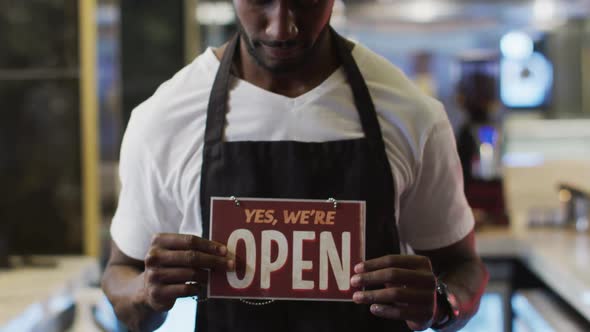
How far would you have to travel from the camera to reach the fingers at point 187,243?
1163 millimetres

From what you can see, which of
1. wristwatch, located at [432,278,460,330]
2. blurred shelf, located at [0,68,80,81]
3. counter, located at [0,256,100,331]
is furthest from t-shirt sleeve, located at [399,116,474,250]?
blurred shelf, located at [0,68,80,81]

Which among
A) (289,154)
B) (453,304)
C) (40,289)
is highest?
(289,154)

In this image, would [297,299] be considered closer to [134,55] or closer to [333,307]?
[333,307]

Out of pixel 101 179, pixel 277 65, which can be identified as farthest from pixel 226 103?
pixel 101 179

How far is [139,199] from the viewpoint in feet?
4.49

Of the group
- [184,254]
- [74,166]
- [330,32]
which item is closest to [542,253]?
[74,166]

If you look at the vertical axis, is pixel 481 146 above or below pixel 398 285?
below

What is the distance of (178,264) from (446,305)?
1.35 feet

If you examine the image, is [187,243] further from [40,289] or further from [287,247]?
[40,289]

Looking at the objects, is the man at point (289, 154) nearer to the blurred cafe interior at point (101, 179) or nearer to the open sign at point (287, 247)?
the open sign at point (287, 247)

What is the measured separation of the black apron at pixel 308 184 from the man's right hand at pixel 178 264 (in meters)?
0.11

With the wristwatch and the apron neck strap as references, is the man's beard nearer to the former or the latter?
the apron neck strap

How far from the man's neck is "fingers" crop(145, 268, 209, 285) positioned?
315 mm

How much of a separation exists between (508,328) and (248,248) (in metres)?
2.52
